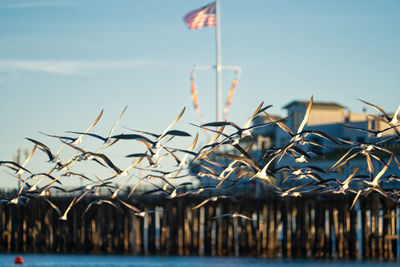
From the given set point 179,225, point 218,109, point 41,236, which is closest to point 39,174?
point 179,225

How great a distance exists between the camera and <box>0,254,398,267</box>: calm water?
A: 186ft

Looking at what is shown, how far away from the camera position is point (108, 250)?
64.0 metres

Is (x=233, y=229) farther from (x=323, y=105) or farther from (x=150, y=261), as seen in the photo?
(x=323, y=105)

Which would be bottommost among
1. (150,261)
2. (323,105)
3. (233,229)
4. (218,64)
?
(150,261)

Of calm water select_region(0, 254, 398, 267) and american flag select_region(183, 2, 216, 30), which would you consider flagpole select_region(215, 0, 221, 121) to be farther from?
calm water select_region(0, 254, 398, 267)

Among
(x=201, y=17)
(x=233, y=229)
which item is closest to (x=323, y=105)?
(x=201, y=17)

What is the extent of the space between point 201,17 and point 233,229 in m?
23.3

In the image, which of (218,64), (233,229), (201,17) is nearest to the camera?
(233,229)

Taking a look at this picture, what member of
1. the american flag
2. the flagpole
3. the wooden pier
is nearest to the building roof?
the flagpole

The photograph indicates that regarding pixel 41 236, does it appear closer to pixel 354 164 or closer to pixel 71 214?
pixel 71 214

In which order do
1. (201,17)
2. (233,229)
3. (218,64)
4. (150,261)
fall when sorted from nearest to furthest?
(150,261), (233,229), (201,17), (218,64)

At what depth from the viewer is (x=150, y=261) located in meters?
60.5

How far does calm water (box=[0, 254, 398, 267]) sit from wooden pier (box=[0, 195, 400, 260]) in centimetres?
81

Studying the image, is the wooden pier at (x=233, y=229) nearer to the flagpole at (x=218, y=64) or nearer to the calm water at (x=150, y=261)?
the calm water at (x=150, y=261)
